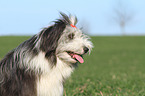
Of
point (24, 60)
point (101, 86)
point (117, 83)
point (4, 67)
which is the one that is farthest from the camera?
point (117, 83)

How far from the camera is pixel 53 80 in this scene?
3.62 metres

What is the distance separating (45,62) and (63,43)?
0.44m

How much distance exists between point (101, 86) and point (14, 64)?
2707 mm

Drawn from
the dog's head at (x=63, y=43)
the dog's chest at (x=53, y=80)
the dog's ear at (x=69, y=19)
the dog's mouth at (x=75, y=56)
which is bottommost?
the dog's chest at (x=53, y=80)

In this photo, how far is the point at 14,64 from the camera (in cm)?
368

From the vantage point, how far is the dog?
3.49 metres

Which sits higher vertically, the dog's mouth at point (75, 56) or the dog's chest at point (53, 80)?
the dog's mouth at point (75, 56)

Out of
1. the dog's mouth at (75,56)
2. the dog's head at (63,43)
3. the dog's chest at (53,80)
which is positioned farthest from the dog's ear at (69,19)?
the dog's chest at (53,80)

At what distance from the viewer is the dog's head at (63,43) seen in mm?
3516

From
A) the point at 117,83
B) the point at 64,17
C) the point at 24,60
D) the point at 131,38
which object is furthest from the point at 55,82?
the point at 131,38

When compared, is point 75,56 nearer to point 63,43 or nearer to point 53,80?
point 63,43

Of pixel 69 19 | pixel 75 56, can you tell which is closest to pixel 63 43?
pixel 75 56

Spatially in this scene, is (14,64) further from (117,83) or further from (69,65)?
(117,83)

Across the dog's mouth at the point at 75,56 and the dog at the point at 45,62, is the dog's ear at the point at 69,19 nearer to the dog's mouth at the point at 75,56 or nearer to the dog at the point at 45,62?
the dog at the point at 45,62
